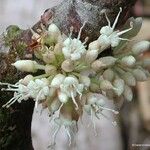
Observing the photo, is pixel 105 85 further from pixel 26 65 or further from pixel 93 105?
pixel 26 65

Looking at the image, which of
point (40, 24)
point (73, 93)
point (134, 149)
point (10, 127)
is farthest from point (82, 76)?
point (134, 149)

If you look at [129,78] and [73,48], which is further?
[129,78]

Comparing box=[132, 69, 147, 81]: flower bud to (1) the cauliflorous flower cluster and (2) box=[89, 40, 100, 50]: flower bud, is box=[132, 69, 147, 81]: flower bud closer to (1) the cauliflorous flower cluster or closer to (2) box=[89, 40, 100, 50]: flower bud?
(1) the cauliflorous flower cluster

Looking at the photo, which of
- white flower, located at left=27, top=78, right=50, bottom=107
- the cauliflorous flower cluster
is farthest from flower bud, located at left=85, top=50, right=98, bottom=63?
white flower, located at left=27, top=78, right=50, bottom=107

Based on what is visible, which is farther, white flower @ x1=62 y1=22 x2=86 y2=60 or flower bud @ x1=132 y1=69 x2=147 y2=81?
flower bud @ x1=132 y1=69 x2=147 y2=81

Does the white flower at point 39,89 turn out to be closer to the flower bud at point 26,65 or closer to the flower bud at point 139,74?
the flower bud at point 26,65

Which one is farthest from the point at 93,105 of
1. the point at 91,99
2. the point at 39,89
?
the point at 39,89
